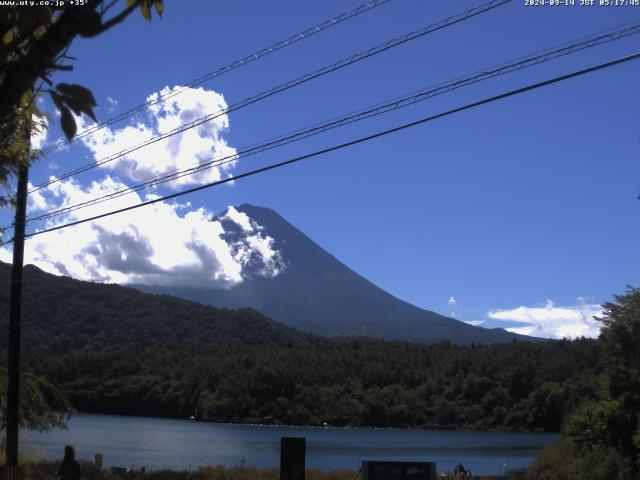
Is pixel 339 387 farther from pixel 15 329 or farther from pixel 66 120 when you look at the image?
pixel 66 120

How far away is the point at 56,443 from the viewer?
66812mm

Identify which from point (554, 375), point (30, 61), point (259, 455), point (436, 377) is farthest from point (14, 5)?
point (436, 377)

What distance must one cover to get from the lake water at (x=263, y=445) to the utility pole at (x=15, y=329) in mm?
28257

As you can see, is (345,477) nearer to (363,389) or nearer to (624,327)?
(624,327)

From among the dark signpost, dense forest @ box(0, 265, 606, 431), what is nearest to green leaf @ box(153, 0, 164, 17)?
the dark signpost

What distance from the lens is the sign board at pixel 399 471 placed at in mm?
12016

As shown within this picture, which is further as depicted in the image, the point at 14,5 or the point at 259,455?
the point at 259,455

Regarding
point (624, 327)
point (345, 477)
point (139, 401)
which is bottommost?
point (139, 401)

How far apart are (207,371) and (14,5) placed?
421 ft

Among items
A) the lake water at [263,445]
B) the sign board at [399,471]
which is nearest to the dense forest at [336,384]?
the lake water at [263,445]

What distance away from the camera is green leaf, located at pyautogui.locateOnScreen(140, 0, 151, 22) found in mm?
3598

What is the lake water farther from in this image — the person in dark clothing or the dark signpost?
the dark signpost

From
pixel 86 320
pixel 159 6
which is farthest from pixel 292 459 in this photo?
pixel 86 320

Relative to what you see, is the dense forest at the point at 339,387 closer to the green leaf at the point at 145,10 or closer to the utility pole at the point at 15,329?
the utility pole at the point at 15,329
